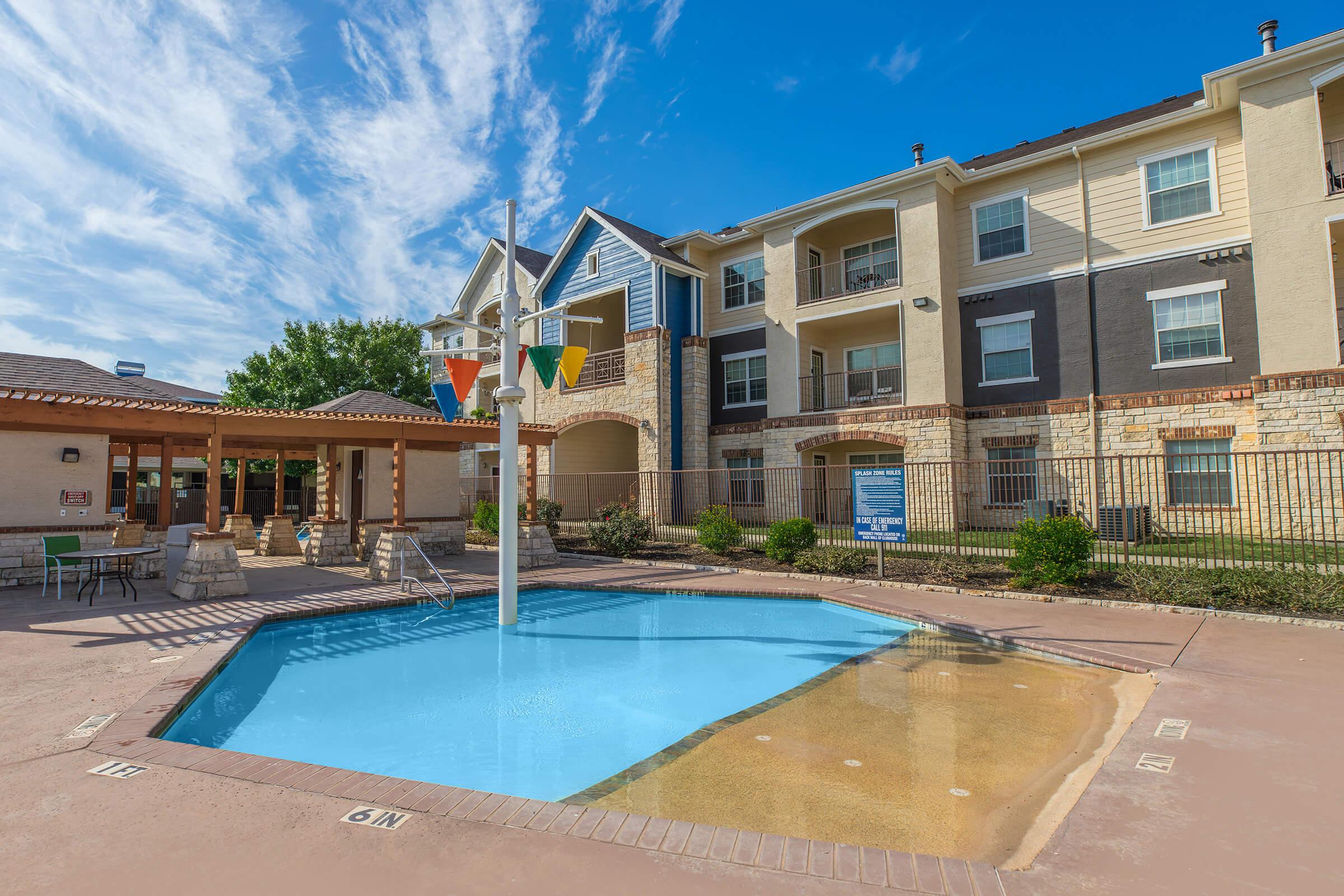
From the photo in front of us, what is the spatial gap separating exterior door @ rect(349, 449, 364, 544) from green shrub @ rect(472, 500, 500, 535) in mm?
4024

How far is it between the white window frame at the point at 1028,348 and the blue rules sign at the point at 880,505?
6964 mm

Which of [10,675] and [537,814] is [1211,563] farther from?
[10,675]

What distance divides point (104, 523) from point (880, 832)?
1581 cm

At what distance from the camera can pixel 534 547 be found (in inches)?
604

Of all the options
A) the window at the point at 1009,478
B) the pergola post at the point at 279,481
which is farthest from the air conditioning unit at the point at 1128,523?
the pergola post at the point at 279,481

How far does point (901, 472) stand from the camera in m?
→ 11.8

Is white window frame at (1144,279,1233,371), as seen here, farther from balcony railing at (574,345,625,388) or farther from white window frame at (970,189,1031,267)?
balcony railing at (574,345,625,388)

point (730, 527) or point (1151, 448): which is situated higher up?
point (1151, 448)

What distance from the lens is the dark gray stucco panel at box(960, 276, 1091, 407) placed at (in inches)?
657

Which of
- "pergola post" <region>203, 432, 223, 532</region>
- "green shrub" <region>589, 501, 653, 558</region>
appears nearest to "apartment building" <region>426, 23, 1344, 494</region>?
"green shrub" <region>589, 501, 653, 558</region>

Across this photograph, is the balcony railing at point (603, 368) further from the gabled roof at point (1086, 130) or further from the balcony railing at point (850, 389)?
the gabled roof at point (1086, 130)

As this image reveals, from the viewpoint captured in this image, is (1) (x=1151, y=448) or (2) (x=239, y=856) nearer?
(2) (x=239, y=856)

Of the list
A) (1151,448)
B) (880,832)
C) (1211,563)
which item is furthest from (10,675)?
(1151,448)

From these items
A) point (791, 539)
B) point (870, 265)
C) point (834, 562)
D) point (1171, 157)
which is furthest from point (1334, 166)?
point (791, 539)
